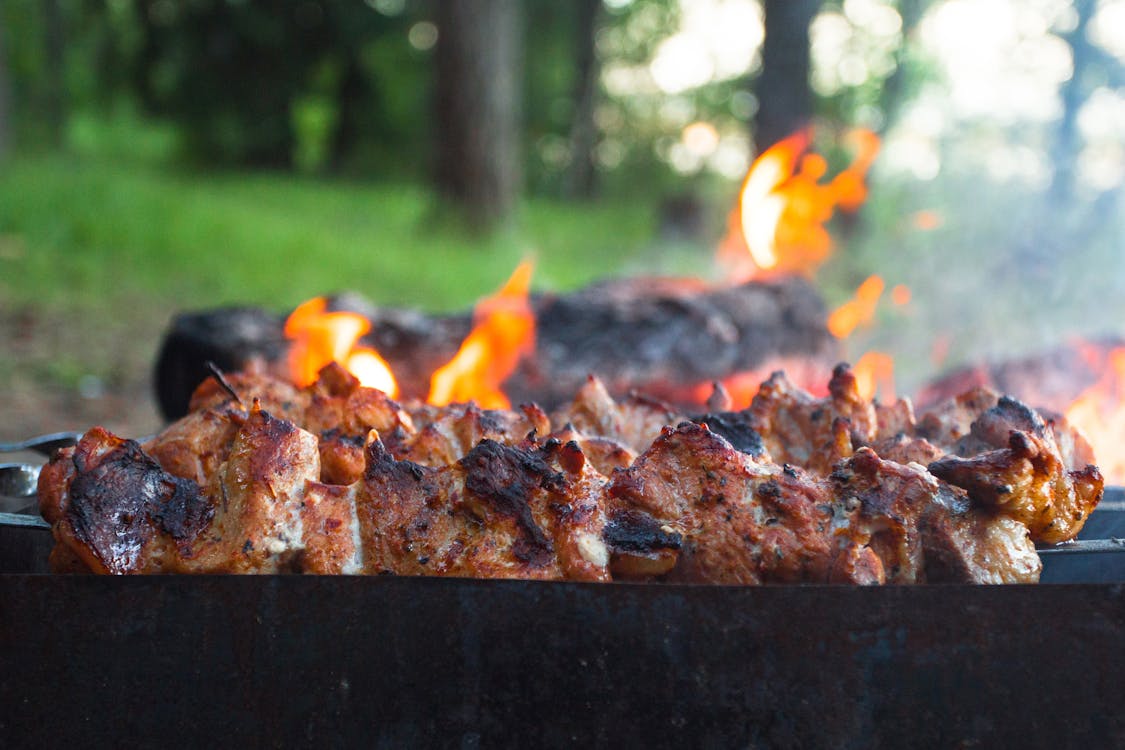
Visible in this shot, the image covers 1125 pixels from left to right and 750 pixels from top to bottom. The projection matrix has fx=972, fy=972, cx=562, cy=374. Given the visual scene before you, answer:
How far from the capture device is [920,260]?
35.8 ft

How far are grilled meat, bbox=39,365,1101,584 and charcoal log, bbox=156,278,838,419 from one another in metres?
2.27

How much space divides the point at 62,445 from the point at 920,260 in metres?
9.93

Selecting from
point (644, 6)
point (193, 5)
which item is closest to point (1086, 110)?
point (193, 5)

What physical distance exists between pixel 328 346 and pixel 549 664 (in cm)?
236

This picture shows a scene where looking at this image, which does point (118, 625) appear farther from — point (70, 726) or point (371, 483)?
point (371, 483)

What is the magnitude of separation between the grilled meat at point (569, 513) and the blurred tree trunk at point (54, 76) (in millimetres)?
21335

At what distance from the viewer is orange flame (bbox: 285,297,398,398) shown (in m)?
3.69

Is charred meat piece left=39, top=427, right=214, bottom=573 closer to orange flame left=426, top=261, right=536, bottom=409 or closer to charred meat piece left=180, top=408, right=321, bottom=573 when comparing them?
charred meat piece left=180, top=408, right=321, bottom=573

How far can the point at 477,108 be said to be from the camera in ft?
38.1

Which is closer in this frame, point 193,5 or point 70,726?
point 70,726

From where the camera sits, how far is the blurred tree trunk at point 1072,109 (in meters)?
8.97

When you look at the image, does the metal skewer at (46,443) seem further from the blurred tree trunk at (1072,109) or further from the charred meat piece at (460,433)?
the blurred tree trunk at (1072,109)

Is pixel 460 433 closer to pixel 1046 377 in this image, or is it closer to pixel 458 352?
pixel 458 352

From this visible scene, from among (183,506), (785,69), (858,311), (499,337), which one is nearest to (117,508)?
(183,506)
